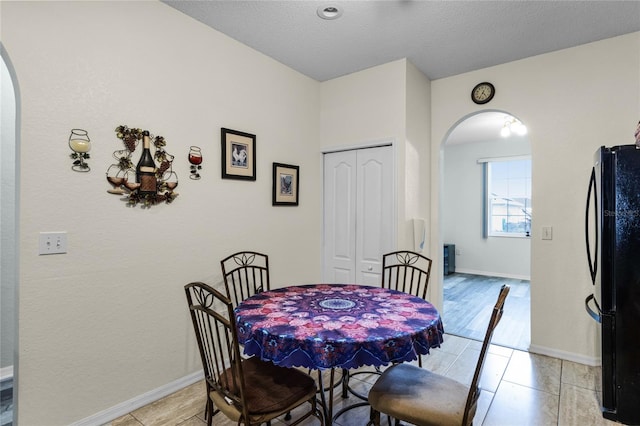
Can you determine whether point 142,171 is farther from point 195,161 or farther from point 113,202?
point 195,161

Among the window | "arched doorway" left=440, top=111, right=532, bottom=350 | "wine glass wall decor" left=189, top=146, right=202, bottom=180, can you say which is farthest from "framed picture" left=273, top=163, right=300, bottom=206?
the window

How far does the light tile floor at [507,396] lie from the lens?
6.79 feet

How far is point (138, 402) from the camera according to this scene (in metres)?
2.20

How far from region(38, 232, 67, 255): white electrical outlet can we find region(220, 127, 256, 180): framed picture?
3.85ft

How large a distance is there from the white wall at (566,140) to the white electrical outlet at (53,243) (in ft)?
12.1

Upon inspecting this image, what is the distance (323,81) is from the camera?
3740 millimetres

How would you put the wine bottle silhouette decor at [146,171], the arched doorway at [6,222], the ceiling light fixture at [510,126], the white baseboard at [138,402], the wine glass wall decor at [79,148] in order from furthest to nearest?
1. the ceiling light fixture at [510,126]
2. the arched doorway at [6,222]
3. the wine bottle silhouette decor at [146,171]
4. the white baseboard at [138,402]
5. the wine glass wall decor at [79,148]

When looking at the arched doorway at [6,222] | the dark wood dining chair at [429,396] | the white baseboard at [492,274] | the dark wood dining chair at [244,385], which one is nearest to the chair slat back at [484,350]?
the dark wood dining chair at [429,396]

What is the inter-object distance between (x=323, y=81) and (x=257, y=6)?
1465 millimetres

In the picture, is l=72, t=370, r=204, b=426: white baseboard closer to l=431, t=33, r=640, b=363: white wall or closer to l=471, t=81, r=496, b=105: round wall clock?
l=431, t=33, r=640, b=363: white wall

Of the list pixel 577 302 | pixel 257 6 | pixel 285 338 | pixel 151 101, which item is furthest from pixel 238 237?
pixel 577 302

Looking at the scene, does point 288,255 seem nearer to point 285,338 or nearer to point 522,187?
point 285,338

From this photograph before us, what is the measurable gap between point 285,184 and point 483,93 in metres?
2.21

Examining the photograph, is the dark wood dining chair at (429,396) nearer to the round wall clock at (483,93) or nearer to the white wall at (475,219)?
the round wall clock at (483,93)
